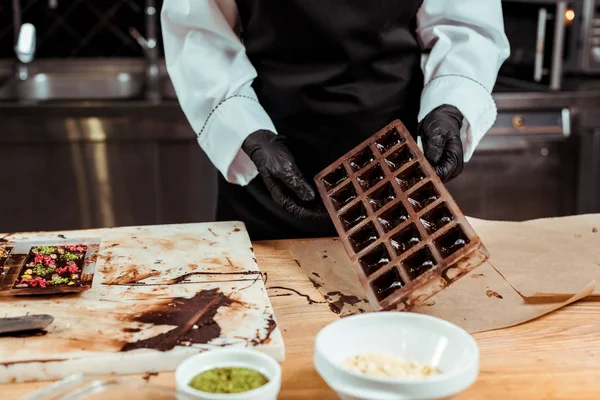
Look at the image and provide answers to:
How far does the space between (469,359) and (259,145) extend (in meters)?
0.68

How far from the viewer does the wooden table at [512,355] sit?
0.86 metres

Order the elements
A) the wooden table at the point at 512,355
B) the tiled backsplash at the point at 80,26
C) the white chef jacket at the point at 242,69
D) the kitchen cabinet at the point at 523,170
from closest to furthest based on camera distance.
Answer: the wooden table at the point at 512,355 → the white chef jacket at the point at 242,69 → the kitchen cabinet at the point at 523,170 → the tiled backsplash at the point at 80,26

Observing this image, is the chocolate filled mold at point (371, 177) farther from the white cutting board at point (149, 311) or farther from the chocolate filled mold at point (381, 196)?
the white cutting board at point (149, 311)

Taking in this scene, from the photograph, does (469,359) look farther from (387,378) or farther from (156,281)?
(156,281)

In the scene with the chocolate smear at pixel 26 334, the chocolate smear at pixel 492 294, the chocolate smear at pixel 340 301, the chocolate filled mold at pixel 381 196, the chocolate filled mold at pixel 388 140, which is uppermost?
the chocolate filled mold at pixel 388 140

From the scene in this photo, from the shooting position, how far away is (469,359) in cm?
76

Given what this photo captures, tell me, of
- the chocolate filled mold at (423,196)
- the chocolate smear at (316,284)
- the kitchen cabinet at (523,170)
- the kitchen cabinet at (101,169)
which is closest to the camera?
the chocolate filled mold at (423,196)

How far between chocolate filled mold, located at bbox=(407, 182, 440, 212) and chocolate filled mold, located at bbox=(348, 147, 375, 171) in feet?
0.41

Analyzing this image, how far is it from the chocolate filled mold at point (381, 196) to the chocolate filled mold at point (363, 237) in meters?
0.04

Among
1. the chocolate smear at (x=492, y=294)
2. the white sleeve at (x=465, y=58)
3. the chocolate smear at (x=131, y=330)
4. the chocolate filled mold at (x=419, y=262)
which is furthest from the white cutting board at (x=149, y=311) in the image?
the white sleeve at (x=465, y=58)

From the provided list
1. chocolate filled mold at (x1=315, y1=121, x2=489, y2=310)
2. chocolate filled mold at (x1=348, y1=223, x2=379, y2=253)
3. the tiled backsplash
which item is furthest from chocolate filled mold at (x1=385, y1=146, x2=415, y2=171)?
the tiled backsplash

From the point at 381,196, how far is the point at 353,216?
0.06m

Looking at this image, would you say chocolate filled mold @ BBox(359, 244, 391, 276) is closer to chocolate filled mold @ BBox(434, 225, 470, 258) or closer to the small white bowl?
chocolate filled mold @ BBox(434, 225, 470, 258)

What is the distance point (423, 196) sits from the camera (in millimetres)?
1114
